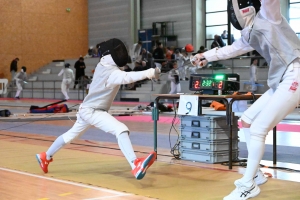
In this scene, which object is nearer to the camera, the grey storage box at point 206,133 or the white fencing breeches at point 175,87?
the grey storage box at point 206,133

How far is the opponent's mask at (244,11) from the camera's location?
153 inches

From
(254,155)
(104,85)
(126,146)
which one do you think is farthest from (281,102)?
(104,85)

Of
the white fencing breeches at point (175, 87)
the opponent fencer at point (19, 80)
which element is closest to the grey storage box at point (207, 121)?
the white fencing breeches at point (175, 87)

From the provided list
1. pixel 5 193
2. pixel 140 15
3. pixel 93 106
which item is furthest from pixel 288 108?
pixel 140 15

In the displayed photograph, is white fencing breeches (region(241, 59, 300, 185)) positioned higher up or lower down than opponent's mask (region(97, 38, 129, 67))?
lower down

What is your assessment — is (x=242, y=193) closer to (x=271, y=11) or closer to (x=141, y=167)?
(x=141, y=167)

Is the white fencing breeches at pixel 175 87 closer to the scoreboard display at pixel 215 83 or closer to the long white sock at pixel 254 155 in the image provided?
the scoreboard display at pixel 215 83

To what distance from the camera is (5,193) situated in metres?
4.06

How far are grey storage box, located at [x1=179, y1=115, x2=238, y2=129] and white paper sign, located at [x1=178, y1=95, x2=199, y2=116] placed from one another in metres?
0.19

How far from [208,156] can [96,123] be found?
1493 millimetres

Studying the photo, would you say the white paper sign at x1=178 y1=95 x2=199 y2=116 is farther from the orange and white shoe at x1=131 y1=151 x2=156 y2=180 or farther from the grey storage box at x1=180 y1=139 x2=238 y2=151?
the orange and white shoe at x1=131 y1=151 x2=156 y2=180

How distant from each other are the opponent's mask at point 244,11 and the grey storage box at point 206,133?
190cm

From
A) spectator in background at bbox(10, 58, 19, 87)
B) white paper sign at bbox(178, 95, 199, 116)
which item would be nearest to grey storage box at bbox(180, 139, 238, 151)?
white paper sign at bbox(178, 95, 199, 116)

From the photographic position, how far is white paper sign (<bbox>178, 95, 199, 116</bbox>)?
18.3 feet
